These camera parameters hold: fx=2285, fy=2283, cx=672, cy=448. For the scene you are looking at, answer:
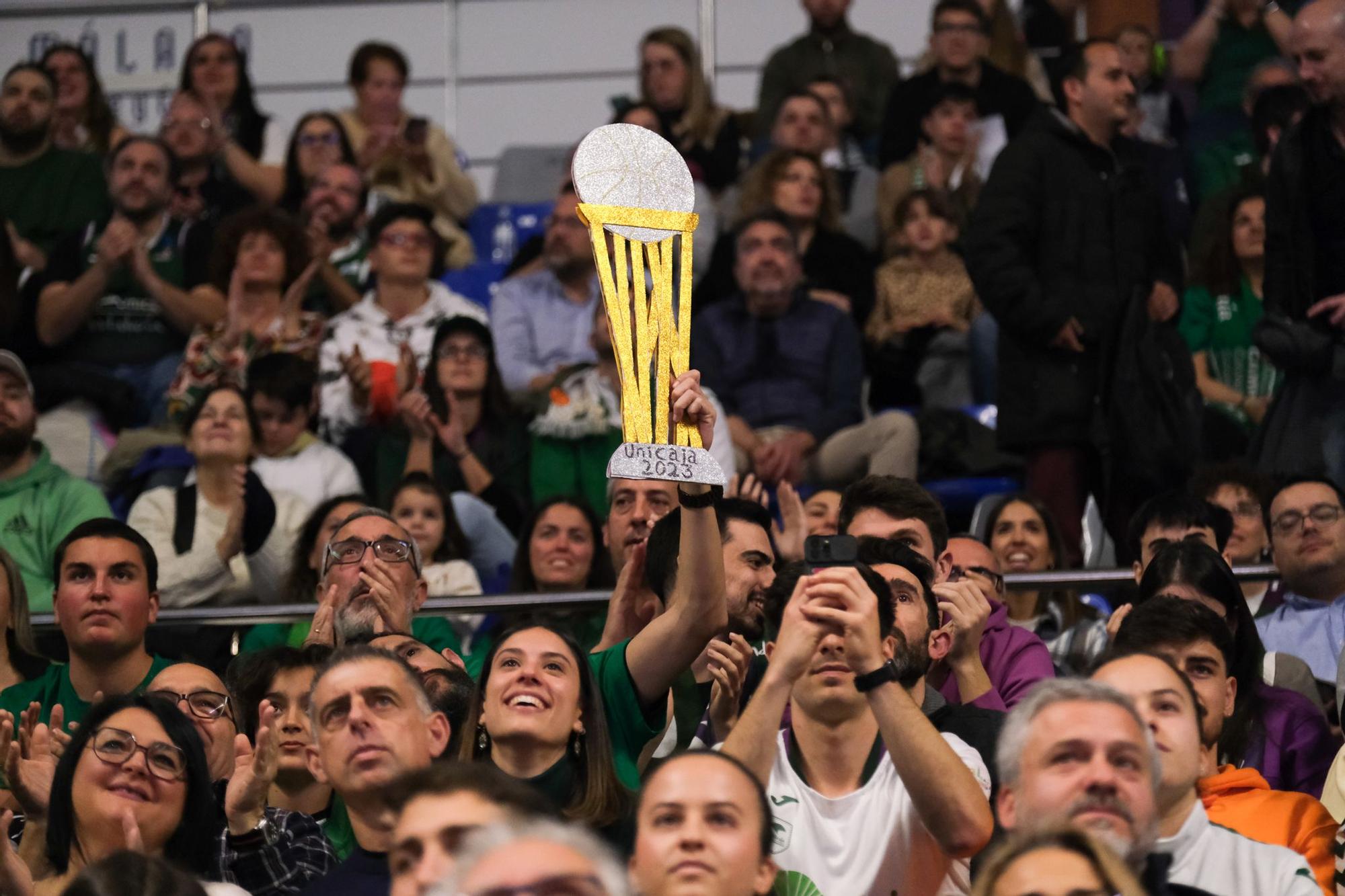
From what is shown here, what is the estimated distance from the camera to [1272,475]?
7070mm

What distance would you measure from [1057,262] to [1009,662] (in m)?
2.27

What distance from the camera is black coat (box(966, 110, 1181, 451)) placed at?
24.7 feet

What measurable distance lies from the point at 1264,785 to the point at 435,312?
459 centimetres

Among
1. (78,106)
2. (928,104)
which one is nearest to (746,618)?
(928,104)

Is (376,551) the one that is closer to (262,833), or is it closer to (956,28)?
(262,833)

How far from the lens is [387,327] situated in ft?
29.0

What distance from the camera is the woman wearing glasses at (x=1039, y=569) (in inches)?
260

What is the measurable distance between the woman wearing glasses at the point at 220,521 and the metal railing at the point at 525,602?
65 centimetres

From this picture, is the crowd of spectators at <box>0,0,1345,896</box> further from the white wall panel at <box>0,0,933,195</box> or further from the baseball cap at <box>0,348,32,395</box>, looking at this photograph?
the white wall panel at <box>0,0,933,195</box>

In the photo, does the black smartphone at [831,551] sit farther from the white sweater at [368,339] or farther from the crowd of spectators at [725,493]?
the white sweater at [368,339]

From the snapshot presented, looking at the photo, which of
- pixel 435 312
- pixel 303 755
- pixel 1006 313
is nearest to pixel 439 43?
pixel 435 312

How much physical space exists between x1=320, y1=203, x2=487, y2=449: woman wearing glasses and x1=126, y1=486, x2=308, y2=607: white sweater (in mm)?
834

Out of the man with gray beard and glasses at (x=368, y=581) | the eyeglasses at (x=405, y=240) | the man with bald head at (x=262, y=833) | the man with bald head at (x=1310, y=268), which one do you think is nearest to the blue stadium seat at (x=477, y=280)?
the eyeglasses at (x=405, y=240)

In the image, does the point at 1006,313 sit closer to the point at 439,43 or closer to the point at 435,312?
the point at 435,312
